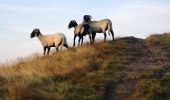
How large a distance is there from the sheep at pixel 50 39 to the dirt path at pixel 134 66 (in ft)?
12.7

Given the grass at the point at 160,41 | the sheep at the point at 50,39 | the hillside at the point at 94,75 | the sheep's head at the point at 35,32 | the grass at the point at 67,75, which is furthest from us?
the sheep's head at the point at 35,32

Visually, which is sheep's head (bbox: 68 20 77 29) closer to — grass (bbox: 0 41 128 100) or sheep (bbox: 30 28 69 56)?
sheep (bbox: 30 28 69 56)

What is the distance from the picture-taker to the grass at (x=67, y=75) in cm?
1745

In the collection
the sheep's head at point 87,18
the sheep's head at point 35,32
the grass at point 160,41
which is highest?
the sheep's head at point 87,18

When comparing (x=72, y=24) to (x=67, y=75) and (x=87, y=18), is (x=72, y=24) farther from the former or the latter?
(x=67, y=75)

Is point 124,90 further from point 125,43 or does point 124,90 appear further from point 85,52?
point 125,43

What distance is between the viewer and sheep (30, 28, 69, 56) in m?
27.4

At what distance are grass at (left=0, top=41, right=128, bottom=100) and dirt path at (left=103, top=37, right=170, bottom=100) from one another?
0.34 metres

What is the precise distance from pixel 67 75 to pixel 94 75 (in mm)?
1129

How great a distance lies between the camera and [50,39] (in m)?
28.5

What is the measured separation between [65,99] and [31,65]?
6725 millimetres

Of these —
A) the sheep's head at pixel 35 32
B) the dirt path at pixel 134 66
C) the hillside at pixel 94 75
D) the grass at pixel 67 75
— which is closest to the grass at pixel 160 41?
the dirt path at pixel 134 66

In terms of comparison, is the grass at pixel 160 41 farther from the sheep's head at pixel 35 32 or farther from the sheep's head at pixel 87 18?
the sheep's head at pixel 35 32

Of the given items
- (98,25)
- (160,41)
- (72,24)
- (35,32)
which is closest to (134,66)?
(98,25)
